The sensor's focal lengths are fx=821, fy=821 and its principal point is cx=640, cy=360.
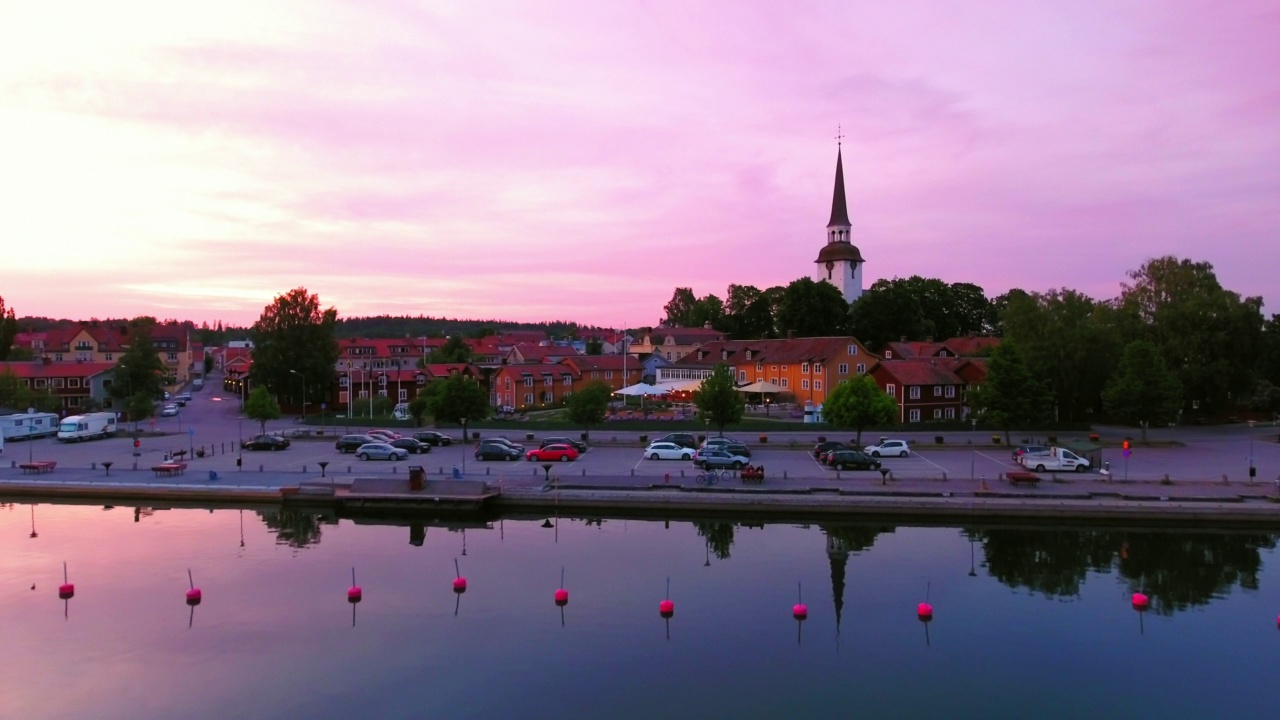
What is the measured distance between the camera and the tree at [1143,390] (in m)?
44.4

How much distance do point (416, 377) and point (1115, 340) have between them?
178ft

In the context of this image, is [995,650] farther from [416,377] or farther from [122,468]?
[416,377]

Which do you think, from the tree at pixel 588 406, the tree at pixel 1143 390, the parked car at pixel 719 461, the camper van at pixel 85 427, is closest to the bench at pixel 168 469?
the camper van at pixel 85 427

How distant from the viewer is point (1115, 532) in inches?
1136

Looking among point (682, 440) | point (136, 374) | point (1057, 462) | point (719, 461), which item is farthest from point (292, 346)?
point (1057, 462)

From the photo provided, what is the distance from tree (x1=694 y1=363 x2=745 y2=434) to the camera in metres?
45.1

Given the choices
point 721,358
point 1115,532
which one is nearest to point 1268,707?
point 1115,532

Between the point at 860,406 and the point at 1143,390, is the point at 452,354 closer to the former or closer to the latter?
the point at 860,406

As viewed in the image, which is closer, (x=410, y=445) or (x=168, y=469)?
(x=168, y=469)

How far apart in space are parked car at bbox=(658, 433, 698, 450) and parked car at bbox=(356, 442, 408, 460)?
44.0 ft

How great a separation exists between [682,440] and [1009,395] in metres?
17.7

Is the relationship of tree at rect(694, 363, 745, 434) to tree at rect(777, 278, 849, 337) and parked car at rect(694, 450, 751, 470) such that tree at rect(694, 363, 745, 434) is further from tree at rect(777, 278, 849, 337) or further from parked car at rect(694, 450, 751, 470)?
tree at rect(777, 278, 849, 337)

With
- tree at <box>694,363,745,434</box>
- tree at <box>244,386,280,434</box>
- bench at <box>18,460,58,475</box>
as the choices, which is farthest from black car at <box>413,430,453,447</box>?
bench at <box>18,460,58,475</box>

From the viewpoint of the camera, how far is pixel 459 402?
149 feet
